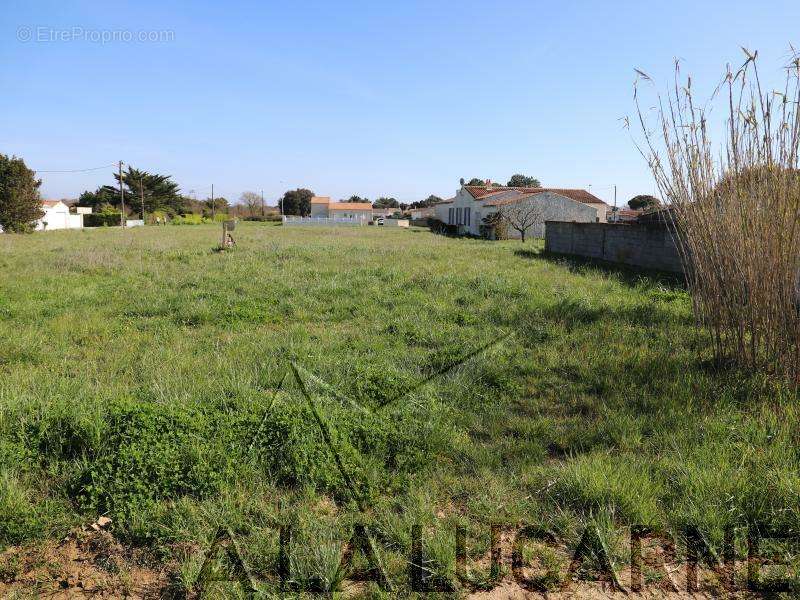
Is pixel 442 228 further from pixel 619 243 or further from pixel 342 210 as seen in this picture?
pixel 342 210

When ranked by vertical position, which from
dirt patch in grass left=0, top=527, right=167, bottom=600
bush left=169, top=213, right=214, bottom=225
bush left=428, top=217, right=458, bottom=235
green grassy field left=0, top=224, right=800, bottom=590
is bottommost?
dirt patch in grass left=0, top=527, right=167, bottom=600

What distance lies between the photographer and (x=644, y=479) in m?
2.77

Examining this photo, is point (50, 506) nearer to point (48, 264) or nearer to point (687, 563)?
point (687, 563)

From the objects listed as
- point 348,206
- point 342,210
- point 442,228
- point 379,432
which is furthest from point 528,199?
point 348,206

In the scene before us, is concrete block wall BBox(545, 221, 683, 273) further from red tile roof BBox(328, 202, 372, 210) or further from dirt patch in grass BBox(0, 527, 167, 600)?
red tile roof BBox(328, 202, 372, 210)

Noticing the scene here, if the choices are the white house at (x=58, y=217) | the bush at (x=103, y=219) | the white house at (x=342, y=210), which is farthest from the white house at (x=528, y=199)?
the white house at (x=342, y=210)

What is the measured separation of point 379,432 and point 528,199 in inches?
1035

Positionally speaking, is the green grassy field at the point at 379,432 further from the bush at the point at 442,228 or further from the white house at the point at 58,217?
the white house at the point at 58,217

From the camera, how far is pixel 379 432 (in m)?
3.32

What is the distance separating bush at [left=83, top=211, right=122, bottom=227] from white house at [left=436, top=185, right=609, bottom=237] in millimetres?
32512

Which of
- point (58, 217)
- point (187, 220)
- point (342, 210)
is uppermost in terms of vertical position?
point (342, 210)

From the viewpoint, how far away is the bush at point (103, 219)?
4838 centimetres

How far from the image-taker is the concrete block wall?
1180cm

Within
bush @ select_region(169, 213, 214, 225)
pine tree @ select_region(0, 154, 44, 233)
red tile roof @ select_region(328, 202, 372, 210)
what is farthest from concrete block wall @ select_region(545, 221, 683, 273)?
red tile roof @ select_region(328, 202, 372, 210)
